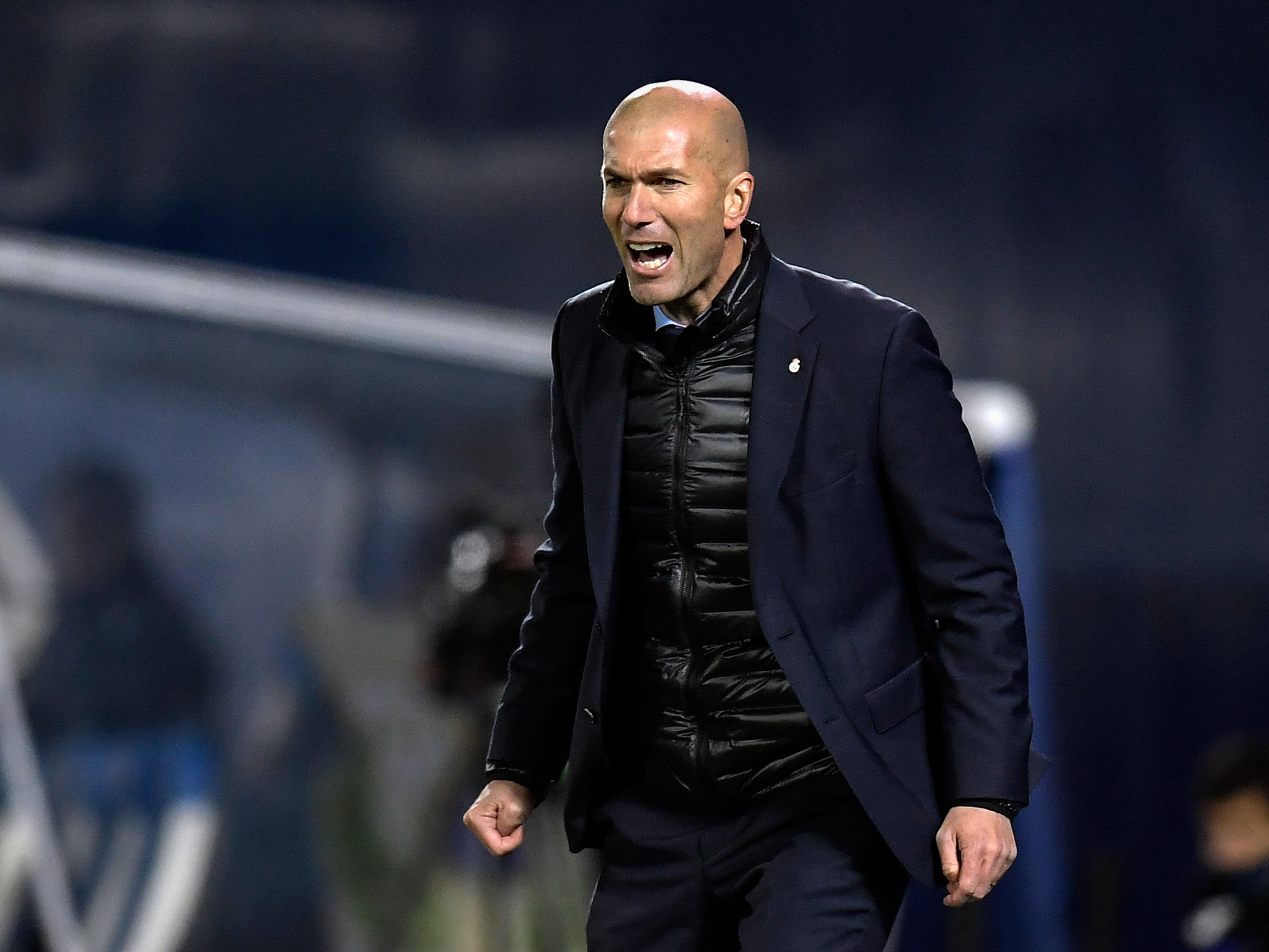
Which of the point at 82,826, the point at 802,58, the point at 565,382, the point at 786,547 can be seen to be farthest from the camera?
the point at 802,58

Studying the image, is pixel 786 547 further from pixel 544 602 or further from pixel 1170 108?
pixel 1170 108

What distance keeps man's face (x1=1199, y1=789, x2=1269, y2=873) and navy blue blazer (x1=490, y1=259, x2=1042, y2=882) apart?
2033 mm

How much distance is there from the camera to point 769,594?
5.73ft

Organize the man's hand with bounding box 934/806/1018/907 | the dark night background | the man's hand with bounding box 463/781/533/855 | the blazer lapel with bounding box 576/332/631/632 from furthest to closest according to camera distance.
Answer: the dark night background, the man's hand with bounding box 463/781/533/855, the blazer lapel with bounding box 576/332/631/632, the man's hand with bounding box 934/806/1018/907

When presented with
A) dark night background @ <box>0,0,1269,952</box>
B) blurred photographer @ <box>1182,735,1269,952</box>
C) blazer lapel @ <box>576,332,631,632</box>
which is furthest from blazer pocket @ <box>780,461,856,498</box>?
dark night background @ <box>0,0,1269,952</box>

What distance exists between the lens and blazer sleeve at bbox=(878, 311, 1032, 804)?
1.74m

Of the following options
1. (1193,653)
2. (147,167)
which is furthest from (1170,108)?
(147,167)

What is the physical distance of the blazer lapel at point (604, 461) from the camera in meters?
1.83

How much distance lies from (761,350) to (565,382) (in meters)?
0.25

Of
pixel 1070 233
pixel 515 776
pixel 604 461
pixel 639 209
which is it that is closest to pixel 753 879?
pixel 515 776

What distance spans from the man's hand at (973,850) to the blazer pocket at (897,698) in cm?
10

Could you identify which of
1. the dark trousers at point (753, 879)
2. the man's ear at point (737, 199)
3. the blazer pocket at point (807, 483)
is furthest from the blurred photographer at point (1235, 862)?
the man's ear at point (737, 199)

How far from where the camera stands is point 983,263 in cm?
431

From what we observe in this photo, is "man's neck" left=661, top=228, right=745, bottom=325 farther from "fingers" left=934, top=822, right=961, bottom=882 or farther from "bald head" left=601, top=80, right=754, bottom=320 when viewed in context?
"fingers" left=934, top=822, right=961, bottom=882
